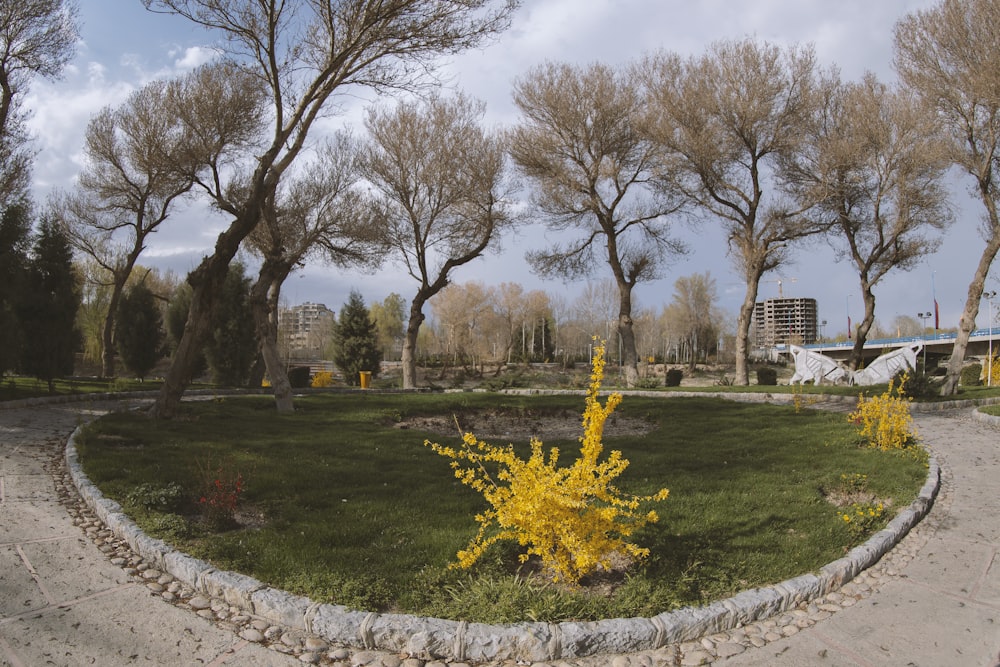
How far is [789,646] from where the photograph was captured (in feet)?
9.93

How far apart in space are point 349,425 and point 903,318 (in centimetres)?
10393

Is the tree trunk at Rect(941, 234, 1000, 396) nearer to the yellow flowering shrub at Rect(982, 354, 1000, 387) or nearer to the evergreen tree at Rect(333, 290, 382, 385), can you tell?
the yellow flowering shrub at Rect(982, 354, 1000, 387)

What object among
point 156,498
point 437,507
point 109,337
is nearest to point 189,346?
point 156,498

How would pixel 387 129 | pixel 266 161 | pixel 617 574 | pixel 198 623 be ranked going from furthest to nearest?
1. pixel 387 129
2. pixel 266 161
3. pixel 617 574
4. pixel 198 623

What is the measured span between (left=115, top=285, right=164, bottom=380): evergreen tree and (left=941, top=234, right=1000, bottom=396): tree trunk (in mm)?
24503

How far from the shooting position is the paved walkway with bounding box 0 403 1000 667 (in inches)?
113

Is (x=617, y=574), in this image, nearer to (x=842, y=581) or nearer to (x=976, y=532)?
(x=842, y=581)

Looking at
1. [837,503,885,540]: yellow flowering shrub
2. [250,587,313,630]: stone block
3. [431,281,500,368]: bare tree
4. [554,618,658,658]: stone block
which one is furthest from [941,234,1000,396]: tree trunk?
[431,281,500,368]: bare tree

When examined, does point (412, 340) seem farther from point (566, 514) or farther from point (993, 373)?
point (993, 373)

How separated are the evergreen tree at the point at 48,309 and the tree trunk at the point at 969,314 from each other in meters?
20.7

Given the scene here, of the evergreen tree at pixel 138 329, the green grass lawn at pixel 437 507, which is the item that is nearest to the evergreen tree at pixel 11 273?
the green grass lawn at pixel 437 507

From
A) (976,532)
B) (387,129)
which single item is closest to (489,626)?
(976,532)

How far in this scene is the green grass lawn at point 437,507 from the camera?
3.39 meters

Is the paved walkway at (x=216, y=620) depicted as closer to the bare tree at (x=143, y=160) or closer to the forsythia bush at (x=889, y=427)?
the forsythia bush at (x=889, y=427)
